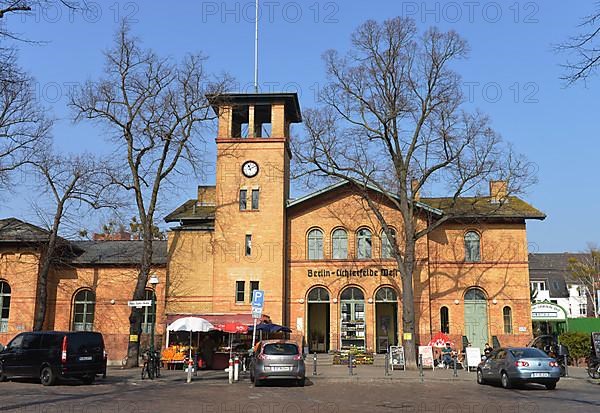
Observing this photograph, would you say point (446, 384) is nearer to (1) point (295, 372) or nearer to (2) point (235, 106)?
(1) point (295, 372)

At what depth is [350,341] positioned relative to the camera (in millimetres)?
34688

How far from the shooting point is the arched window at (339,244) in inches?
1406

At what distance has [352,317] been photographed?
3497 centimetres

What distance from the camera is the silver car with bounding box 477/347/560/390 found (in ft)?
62.9

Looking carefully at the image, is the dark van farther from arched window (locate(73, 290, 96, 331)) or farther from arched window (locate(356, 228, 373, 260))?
arched window (locate(356, 228, 373, 260))

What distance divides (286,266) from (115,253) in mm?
10530

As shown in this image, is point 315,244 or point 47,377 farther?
point 315,244

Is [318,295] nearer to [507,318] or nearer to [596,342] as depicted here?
[507,318]

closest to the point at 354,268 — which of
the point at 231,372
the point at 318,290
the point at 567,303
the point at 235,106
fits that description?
the point at 318,290

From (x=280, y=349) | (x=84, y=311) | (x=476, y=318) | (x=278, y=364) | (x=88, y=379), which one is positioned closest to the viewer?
(x=278, y=364)

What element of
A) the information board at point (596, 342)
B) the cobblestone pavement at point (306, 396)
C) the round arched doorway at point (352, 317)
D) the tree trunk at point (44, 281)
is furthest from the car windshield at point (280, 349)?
the tree trunk at point (44, 281)

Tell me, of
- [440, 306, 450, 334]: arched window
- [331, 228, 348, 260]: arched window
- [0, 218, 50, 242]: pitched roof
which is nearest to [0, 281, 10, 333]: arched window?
[0, 218, 50, 242]: pitched roof

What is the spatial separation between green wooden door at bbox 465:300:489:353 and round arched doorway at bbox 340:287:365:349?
6052mm

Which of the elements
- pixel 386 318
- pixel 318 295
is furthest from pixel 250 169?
pixel 386 318
